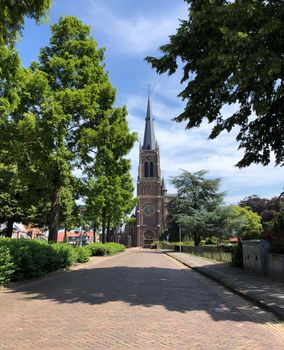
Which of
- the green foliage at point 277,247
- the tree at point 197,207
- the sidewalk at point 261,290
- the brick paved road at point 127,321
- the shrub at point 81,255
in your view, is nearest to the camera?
the brick paved road at point 127,321

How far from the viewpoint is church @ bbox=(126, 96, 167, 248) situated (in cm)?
11550

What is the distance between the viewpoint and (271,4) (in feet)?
37.5

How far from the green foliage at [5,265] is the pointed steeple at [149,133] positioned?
4022 inches

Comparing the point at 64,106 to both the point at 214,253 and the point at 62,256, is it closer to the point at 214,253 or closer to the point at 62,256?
the point at 62,256

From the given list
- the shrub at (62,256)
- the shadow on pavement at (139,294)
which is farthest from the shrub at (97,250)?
the shadow on pavement at (139,294)

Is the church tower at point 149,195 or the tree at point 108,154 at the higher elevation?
the church tower at point 149,195

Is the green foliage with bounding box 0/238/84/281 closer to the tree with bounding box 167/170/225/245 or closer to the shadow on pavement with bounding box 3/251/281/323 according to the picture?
the shadow on pavement with bounding box 3/251/281/323

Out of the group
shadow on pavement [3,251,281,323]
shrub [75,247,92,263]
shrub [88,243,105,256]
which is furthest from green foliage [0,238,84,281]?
shrub [88,243,105,256]

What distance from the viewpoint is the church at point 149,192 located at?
379 feet

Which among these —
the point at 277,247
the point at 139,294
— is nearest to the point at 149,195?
the point at 277,247

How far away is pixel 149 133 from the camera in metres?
117

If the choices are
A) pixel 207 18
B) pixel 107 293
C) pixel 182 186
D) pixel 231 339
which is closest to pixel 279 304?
pixel 231 339

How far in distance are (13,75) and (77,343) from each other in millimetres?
7023

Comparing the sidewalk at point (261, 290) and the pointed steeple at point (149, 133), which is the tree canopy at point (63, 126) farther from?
the pointed steeple at point (149, 133)
